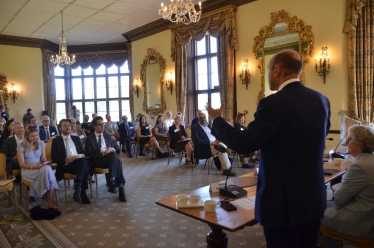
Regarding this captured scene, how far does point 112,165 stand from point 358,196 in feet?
11.6

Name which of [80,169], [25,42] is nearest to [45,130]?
[80,169]

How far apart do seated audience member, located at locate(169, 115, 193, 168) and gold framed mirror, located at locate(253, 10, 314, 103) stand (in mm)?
2150

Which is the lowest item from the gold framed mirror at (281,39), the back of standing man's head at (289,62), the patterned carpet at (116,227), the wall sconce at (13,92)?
the patterned carpet at (116,227)

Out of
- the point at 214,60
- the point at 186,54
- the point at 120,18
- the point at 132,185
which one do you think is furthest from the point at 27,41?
the point at 132,185

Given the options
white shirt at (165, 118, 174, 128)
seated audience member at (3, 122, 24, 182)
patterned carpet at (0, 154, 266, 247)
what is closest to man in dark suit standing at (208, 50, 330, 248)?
patterned carpet at (0, 154, 266, 247)

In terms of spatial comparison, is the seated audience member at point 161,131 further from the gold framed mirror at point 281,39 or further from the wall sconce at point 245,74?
the gold framed mirror at point 281,39

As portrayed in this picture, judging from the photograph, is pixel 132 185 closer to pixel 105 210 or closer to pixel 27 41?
pixel 105 210

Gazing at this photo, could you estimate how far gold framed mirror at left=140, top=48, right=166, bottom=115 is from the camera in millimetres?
10398

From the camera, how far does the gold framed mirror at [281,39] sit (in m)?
6.56

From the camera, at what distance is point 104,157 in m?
4.91

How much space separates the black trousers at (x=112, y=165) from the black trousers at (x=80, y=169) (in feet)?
0.77

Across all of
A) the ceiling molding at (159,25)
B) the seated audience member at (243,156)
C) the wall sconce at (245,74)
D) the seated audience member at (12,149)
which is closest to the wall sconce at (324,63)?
the wall sconce at (245,74)

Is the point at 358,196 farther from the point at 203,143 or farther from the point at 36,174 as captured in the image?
the point at 203,143

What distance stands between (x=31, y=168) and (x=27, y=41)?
363 inches
